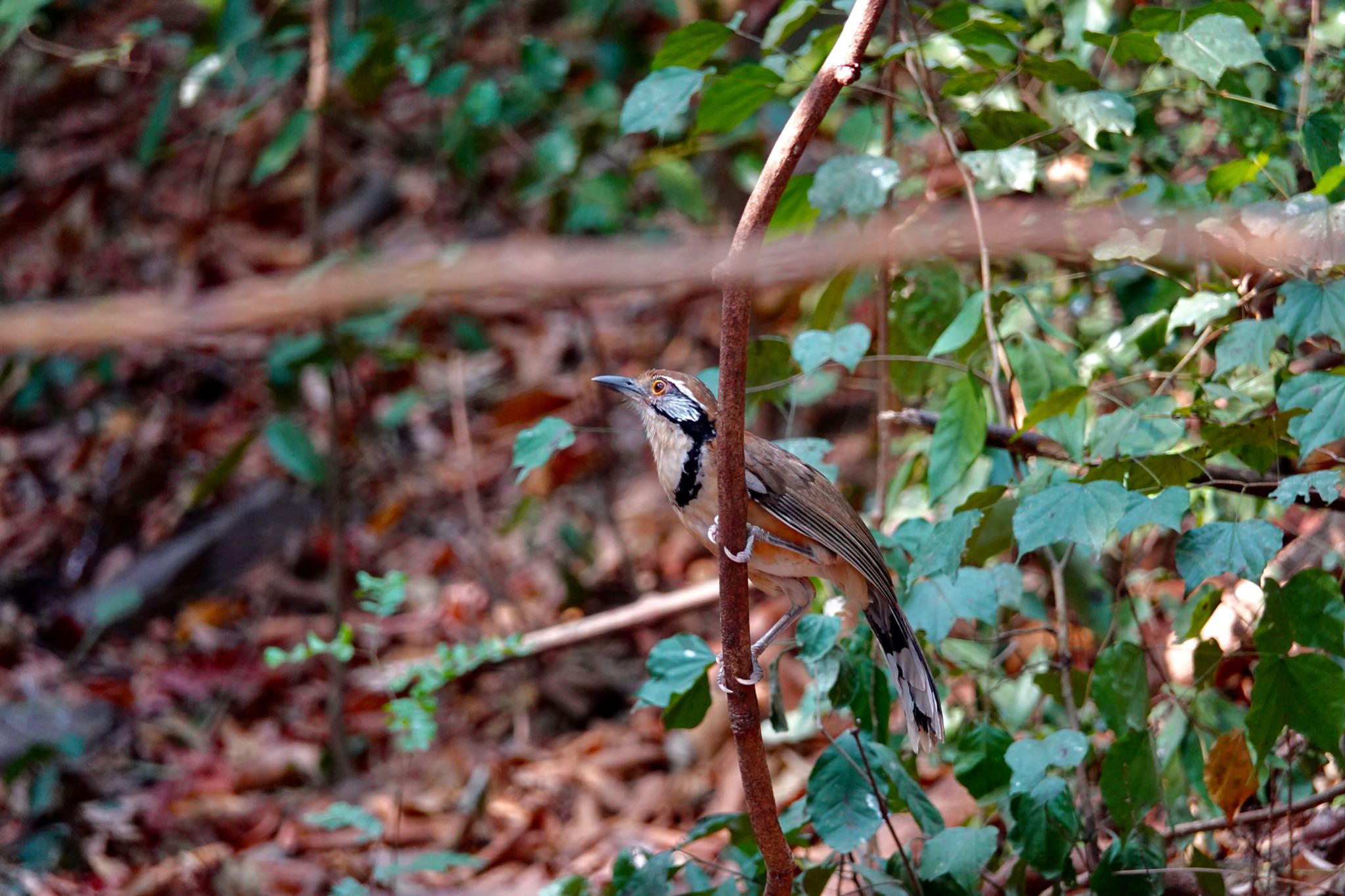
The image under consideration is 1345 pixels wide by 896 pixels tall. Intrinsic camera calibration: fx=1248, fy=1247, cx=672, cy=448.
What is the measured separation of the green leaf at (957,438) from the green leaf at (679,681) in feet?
2.24

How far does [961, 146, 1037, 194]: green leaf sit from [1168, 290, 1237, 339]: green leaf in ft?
1.53

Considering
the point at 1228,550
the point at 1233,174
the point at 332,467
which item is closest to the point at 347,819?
the point at 332,467

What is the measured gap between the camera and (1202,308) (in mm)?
2850

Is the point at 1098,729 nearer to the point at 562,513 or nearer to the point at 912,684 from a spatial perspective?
the point at 912,684

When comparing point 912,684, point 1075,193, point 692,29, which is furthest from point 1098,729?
point 692,29

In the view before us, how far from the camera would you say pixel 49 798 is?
205 inches

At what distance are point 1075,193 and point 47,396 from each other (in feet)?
21.2

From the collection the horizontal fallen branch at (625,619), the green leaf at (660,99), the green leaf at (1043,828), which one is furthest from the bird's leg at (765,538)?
the horizontal fallen branch at (625,619)

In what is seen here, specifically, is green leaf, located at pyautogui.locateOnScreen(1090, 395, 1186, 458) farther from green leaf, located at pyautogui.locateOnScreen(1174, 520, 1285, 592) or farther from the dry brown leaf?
the dry brown leaf

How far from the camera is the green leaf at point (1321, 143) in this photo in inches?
112

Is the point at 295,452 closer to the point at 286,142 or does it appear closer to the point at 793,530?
the point at 286,142

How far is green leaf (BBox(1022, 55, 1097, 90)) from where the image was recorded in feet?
9.85

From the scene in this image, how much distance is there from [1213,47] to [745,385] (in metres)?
1.43

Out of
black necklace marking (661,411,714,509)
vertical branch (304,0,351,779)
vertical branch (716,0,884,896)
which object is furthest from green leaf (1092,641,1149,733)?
vertical branch (304,0,351,779)
